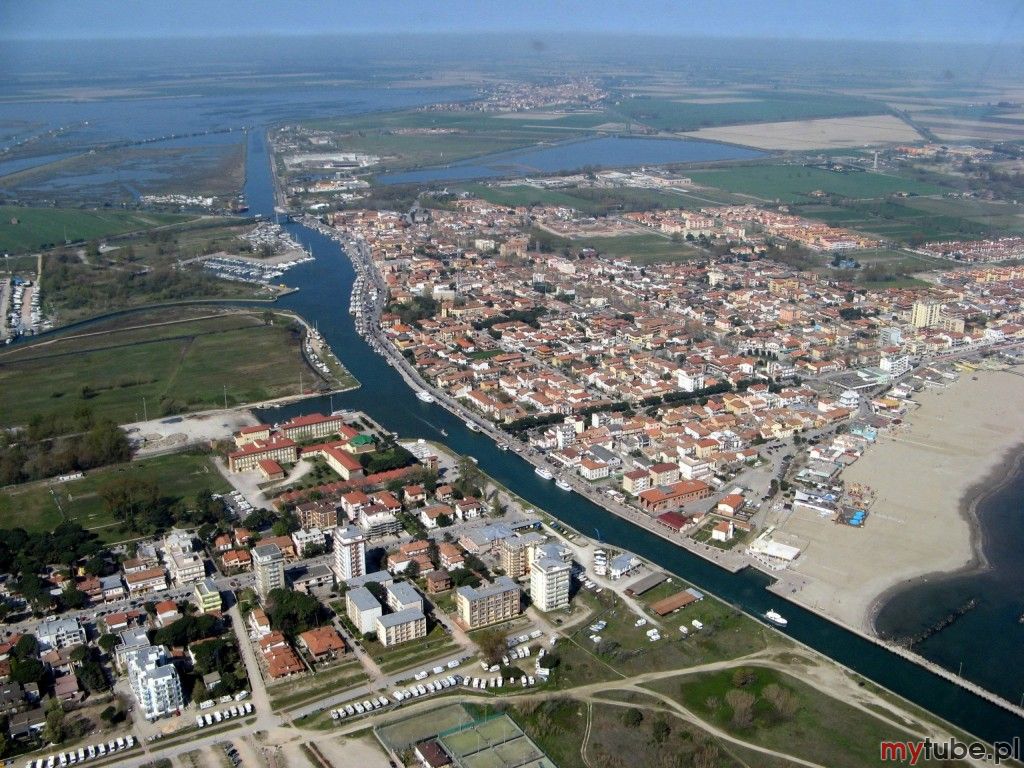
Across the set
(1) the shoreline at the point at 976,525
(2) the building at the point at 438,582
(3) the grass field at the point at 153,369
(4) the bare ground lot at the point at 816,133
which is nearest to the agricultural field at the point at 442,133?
(4) the bare ground lot at the point at 816,133

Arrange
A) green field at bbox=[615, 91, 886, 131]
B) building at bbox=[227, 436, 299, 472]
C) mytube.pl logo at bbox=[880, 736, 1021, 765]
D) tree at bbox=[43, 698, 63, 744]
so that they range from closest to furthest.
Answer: mytube.pl logo at bbox=[880, 736, 1021, 765], tree at bbox=[43, 698, 63, 744], building at bbox=[227, 436, 299, 472], green field at bbox=[615, 91, 886, 131]

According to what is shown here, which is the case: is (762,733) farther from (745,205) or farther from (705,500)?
(745,205)

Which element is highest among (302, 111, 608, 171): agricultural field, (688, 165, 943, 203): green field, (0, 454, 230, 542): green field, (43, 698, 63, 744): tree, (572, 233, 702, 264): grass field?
(302, 111, 608, 171): agricultural field

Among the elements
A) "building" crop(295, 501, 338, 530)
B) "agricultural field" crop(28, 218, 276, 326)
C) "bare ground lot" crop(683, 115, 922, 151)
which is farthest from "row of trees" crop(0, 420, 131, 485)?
"bare ground lot" crop(683, 115, 922, 151)

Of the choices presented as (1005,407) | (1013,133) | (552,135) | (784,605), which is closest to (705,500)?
(784,605)

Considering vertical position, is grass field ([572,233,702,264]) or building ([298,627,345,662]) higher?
grass field ([572,233,702,264])

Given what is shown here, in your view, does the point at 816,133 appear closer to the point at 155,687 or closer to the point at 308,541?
the point at 308,541

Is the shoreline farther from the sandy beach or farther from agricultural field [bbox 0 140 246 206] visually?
agricultural field [bbox 0 140 246 206]
